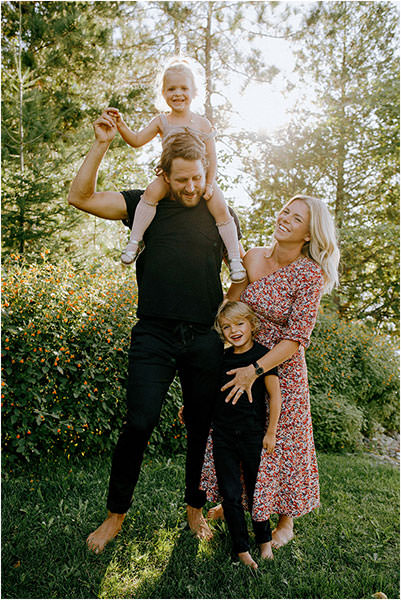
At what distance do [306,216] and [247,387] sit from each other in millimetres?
938

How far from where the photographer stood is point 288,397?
2.67 metres

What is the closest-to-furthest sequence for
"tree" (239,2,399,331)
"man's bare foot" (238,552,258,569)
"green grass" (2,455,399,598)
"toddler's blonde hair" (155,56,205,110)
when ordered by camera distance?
"green grass" (2,455,399,598) < "man's bare foot" (238,552,258,569) < "toddler's blonde hair" (155,56,205,110) < "tree" (239,2,399,331)

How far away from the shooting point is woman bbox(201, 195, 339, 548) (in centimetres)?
247

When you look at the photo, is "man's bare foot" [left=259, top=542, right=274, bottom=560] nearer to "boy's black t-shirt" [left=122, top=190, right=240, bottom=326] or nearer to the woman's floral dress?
the woman's floral dress

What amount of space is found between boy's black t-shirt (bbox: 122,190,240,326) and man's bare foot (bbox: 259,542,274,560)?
1198mm

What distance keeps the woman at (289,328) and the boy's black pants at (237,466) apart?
2.5 inches

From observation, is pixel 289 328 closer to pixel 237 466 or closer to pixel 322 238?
pixel 322 238

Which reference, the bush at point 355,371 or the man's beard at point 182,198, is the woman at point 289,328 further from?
the bush at point 355,371

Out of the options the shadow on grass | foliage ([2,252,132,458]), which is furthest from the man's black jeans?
foliage ([2,252,132,458])

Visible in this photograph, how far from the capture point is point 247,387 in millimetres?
2420

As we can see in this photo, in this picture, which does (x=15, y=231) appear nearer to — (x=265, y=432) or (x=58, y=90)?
(x=58, y=90)

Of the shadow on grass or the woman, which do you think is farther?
the woman

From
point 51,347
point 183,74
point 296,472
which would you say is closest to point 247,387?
point 296,472

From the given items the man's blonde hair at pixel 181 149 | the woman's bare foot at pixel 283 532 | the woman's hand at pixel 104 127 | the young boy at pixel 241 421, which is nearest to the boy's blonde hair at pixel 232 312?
the young boy at pixel 241 421
